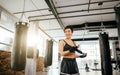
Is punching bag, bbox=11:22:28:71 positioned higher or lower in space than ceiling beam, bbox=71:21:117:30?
lower

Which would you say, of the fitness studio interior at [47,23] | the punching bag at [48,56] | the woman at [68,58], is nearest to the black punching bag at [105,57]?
the fitness studio interior at [47,23]

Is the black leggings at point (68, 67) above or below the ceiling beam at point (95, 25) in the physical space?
below

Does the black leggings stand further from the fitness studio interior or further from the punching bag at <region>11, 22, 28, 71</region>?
the punching bag at <region>11, 22, 28, 71</region>

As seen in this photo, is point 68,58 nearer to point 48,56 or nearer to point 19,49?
point 19,49

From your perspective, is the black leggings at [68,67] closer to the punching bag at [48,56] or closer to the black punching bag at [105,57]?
Result: the black punching bag at [105,57]

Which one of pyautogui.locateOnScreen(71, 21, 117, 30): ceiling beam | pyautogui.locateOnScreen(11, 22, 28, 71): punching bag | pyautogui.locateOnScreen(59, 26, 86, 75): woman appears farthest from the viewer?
pyautogui.locateOnScreen(71, 21, 117, 30): ceiling beam

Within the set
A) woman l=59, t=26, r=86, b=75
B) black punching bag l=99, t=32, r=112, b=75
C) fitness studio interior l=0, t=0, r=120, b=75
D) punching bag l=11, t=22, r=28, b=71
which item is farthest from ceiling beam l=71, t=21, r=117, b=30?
woman l=59, t=26, r=86, b=75

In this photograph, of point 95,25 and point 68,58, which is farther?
point 95,25

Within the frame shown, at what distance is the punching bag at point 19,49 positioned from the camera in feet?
9.06

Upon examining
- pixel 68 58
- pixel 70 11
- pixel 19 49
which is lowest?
pixel 68 58

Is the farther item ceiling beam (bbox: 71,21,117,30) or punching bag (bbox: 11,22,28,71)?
ceiling beam (bbox: 71,21,117,30)

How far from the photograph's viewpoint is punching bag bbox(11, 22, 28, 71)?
276 cm

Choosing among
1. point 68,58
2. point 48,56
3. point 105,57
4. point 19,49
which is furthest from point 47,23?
point 68,58

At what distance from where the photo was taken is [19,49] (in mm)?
2838
